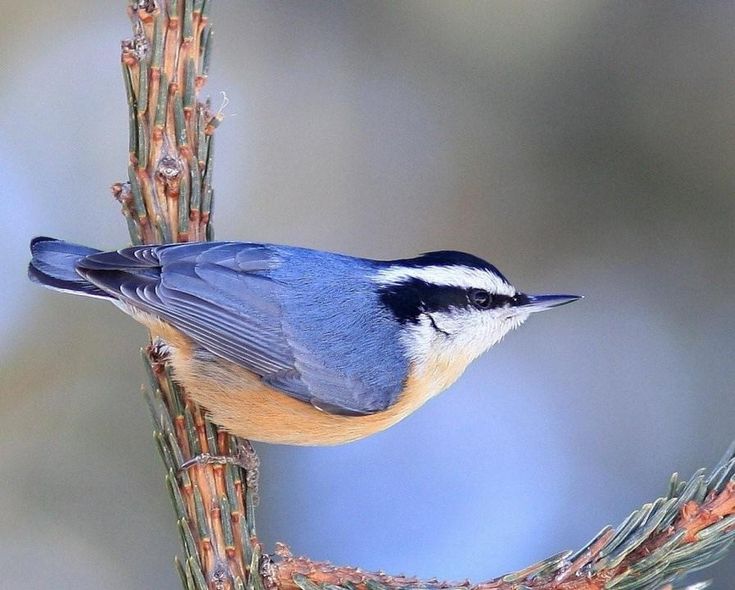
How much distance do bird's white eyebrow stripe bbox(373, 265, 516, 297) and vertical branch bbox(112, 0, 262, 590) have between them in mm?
495

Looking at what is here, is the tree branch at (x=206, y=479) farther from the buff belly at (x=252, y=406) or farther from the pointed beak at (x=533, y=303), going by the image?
the pointed beak at (x=533, y=303)

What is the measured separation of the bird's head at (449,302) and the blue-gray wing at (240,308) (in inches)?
6.2

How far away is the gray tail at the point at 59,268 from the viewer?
2.21 m

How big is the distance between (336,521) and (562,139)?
60.8 inches

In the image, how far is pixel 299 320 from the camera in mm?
2367

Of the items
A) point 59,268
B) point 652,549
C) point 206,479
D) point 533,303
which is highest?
point 59,268

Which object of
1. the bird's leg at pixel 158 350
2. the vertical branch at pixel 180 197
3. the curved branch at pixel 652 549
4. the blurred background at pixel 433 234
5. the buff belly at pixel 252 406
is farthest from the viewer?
the blurred background at pixel 433 234

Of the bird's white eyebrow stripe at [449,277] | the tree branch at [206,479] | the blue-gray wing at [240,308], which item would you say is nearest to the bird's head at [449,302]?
the bird's white eyebrow stripe at [449,277]

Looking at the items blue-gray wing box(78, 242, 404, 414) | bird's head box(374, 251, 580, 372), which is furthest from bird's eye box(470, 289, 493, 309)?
blue-gray wing box(78, 242, 404, 414)

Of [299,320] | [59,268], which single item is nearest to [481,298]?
A: [299,320]

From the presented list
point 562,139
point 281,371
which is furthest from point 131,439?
point 562,139

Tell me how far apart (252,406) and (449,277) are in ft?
2.00

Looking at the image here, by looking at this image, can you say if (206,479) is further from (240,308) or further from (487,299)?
(487,299)

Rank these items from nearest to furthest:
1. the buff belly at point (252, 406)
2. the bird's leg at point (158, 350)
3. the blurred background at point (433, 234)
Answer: the buff belly at point (252, 406) → the bird's leg at point (158, 350) → the blurred background at point (433, 234)
